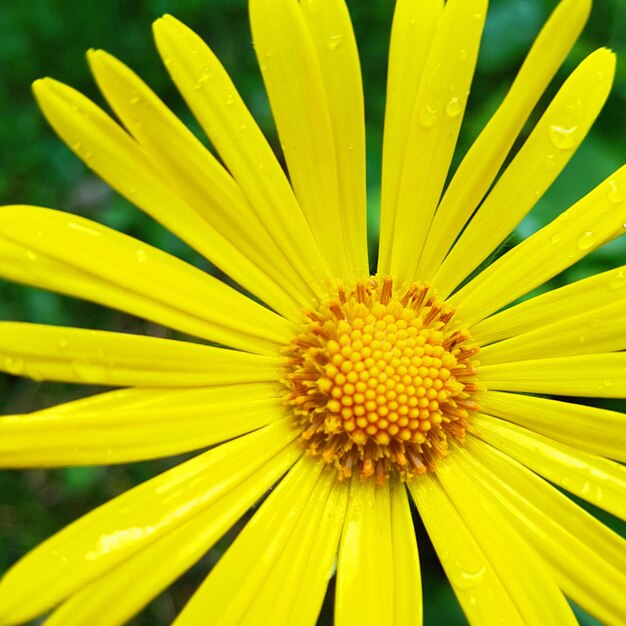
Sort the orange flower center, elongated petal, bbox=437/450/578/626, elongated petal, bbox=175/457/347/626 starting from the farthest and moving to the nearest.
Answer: the orange flower center, elongated petal, bbox=437/450/578/626, elongated petal, bbox=175/457/347/626

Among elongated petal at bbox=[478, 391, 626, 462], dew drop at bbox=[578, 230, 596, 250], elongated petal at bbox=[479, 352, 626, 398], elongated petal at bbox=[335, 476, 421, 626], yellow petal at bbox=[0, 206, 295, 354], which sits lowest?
elongated petal at bbox=[335, 476, 421, 626]

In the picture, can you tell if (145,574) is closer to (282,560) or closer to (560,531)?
(282,560)

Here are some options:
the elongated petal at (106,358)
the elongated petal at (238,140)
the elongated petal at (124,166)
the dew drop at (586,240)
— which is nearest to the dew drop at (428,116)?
the elongated petal at (238,140)

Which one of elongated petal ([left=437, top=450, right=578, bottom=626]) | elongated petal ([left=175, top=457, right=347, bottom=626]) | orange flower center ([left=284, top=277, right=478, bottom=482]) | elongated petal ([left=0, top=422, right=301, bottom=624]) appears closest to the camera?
elongated petal ([left=0, top=422, right=301, bottom=624])

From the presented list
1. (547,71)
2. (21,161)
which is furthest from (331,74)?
(21,161)

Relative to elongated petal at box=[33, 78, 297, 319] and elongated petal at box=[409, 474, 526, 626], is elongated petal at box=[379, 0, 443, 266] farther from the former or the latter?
elongated petal at box=[409, 474, 526, 626]

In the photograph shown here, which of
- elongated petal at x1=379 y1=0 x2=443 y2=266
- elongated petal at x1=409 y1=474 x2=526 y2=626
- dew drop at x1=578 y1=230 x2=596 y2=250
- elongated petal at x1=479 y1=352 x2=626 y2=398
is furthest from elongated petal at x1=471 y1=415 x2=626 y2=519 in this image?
elongated petal at x1=379 y1=0 x2=443 y2=266

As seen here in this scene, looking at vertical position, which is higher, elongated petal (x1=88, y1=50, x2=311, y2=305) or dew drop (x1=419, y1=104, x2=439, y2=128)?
dew drop (x1=419, y1=104, x2=439, y2=128)
